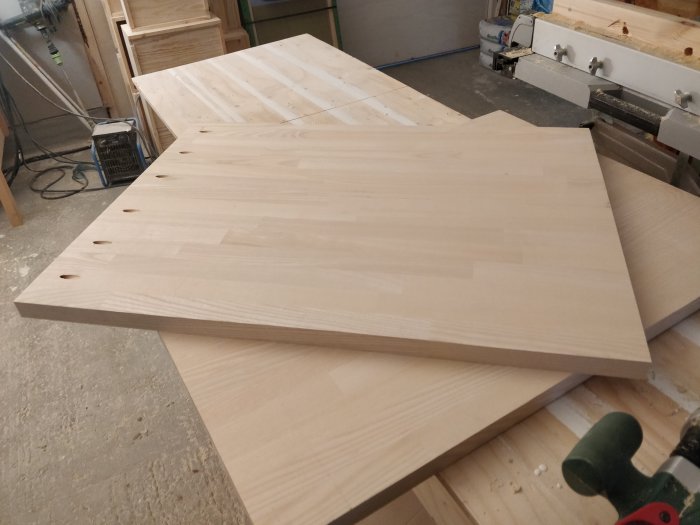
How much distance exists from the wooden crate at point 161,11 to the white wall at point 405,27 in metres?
1.40

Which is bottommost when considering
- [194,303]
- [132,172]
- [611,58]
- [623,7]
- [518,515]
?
[132,172]

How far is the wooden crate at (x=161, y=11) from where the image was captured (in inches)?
103

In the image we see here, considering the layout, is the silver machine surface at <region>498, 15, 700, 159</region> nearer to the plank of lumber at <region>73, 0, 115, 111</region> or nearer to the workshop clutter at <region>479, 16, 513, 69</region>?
the workshop clutter at <region>479, 16, 513, 69</region>

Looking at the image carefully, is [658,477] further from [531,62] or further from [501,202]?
[531,62]

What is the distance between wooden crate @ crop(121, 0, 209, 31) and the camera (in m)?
2.61

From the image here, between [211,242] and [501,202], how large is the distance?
20.8 inches

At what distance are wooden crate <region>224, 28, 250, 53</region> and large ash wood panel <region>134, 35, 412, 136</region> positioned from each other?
4.68 ft

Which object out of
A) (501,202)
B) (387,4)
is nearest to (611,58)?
(501,202)

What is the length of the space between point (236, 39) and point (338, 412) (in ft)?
10.2

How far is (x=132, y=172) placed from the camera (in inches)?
118

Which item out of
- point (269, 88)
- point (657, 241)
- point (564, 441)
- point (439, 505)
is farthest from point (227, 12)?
point (564, 441)

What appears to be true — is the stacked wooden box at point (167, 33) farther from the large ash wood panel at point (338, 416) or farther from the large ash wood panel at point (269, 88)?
the large ash wood panel at point (338, 416)

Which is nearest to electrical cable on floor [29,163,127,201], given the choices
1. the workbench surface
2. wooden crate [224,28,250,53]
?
wooden crate [224,28,250,53]

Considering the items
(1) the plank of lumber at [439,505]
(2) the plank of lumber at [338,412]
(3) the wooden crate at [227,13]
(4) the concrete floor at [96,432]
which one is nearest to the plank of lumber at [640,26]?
(2) the plank of lumber at [338,412]
